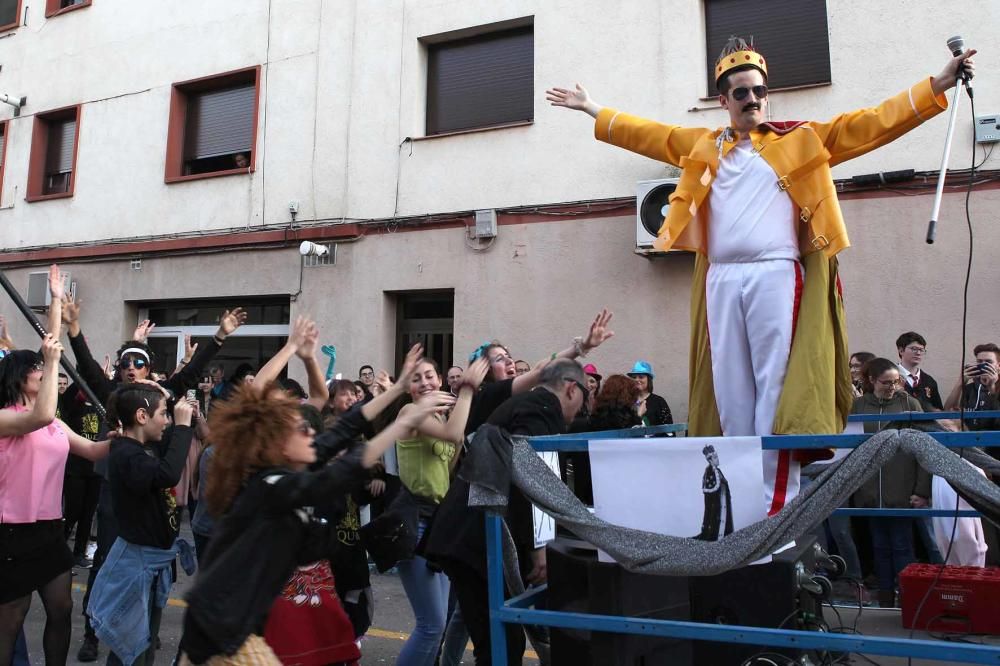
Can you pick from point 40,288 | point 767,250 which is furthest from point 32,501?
point 40,288

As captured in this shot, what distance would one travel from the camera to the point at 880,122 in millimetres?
3420

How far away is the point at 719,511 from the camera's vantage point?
2738 mm

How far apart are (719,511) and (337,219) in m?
9.24

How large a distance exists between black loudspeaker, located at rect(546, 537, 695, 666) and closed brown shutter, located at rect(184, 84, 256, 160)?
410 inches

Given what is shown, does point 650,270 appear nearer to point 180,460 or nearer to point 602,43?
point 602,43

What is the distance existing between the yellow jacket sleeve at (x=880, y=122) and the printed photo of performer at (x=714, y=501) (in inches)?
63.0

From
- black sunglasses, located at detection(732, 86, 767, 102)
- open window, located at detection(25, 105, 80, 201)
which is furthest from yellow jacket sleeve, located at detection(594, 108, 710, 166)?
open window, located at detection(25, 105, 80, 201)

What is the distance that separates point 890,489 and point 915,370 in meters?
1.60

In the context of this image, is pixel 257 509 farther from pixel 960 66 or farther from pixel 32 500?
pixel 960 66

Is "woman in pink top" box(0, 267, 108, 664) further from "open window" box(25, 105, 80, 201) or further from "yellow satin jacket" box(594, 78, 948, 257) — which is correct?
"open window" box(25, 105, 80, 201)

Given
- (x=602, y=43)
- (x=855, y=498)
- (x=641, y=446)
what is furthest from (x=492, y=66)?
(x=641, y=446)

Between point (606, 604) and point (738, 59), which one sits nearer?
point (606, 604)

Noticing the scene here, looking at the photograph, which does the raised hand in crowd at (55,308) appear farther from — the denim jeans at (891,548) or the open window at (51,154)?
the open window at (51,154)

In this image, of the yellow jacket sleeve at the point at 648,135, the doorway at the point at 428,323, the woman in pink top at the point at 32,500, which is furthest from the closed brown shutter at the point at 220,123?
the yellow jacket sleeve at the point at 648,135
